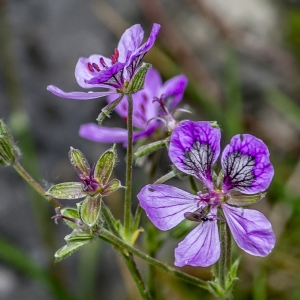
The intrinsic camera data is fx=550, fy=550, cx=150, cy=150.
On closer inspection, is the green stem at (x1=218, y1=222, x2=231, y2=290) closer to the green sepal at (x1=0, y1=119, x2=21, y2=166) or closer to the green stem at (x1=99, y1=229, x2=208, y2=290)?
the green stem at (x1=99, y1=229, x2=208, y2=290)

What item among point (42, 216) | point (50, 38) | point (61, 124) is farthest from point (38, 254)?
point (50, 38)

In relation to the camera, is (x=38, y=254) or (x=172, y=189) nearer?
(x=172, y=189)

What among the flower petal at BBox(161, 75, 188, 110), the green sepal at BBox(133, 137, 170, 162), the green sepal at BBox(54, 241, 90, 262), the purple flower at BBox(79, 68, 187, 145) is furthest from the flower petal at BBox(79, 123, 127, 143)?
the green sepal at BBox(54, 241, 90, 262)

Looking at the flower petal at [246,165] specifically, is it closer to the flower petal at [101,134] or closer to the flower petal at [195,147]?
the flower petal at [195,147]

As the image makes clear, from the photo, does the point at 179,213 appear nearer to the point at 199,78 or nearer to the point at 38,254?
the point at 38,254

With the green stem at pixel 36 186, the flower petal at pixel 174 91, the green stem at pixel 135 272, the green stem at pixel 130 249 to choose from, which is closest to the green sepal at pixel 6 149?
the green stem at pixel 36 186

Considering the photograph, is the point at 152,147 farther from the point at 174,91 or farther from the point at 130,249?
the point at 174,91

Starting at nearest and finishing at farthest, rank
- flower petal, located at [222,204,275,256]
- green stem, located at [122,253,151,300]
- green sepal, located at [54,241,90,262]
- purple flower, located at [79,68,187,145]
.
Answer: flower petal, located at [222,204,275,256] < green sepal, located at [54,241,90,262] < green stem, located at [122,253,151,300] < purple flower, located at [79,68,187,145]
